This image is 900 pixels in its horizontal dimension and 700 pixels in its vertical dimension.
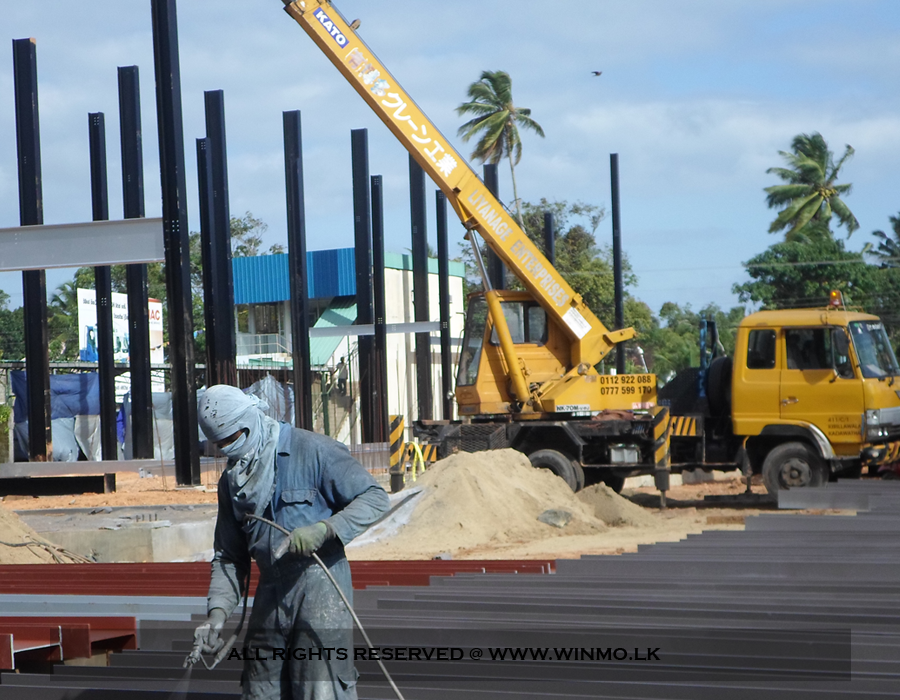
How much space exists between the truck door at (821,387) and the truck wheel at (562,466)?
3.05m

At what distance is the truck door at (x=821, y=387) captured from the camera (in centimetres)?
1374

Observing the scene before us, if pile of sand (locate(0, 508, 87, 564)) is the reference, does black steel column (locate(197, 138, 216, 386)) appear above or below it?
above

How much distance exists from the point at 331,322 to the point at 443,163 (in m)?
21.5

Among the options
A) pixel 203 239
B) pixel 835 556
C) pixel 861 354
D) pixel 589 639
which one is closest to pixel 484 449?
pixel 861 354

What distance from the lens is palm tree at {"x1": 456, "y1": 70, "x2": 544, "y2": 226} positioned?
4291 centimetres

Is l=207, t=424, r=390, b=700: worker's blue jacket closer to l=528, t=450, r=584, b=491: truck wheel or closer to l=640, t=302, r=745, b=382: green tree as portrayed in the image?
l=528, t=450, r=584, b=491: truck wheel

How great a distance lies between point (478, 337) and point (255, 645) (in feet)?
41.6

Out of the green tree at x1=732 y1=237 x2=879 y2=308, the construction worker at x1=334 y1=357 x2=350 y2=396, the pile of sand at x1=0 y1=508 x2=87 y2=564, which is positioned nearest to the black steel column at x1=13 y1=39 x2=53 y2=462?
the pile of sand at x1=0 y1=508 x2=87 y2=564

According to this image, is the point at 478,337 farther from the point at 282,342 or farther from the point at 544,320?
the point at 282,342

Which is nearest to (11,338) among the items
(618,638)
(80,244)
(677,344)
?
(677,344)

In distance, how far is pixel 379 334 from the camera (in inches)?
1006

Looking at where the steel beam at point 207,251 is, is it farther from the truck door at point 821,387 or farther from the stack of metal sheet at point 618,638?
the stack of metal sheet at point 618,638

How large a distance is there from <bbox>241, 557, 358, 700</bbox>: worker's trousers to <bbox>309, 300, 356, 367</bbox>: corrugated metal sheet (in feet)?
108

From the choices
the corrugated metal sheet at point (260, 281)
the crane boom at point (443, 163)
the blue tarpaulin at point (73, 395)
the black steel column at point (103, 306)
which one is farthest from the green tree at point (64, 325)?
the crane boom at point (443, 163)
